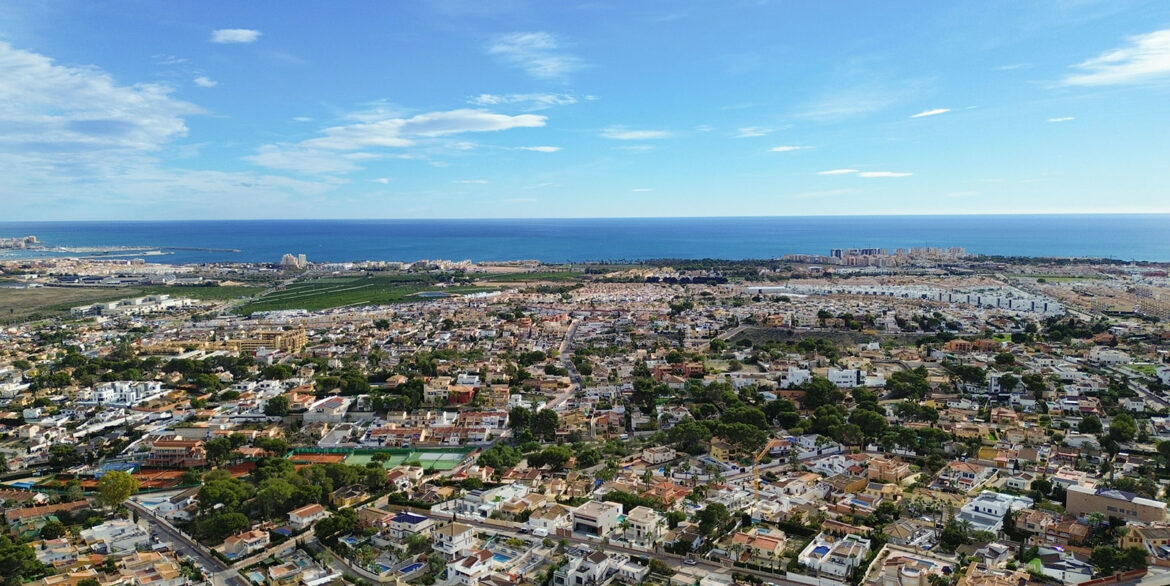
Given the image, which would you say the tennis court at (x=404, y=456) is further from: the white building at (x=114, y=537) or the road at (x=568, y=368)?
the white building at (x=114, y=537)

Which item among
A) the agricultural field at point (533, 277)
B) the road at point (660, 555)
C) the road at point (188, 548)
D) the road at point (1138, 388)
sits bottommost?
the road at point (188, 548)

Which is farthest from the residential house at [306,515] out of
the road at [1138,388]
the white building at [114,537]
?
the road at [1138,388]

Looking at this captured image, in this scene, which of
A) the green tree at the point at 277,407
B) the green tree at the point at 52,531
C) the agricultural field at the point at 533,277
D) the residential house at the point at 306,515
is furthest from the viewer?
the agricultural field at the point at 533,277

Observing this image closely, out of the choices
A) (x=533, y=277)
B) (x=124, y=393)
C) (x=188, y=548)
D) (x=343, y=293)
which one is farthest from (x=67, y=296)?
(x=188, y=548)

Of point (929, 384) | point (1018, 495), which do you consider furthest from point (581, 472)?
point (929, 384)

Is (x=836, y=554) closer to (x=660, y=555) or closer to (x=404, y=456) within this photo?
(x=660, y=555)

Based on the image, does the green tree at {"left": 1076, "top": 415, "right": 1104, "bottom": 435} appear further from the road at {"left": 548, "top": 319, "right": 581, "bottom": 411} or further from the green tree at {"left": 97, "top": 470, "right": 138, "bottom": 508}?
the green tree at {"left": 97, "top": 470, "right": 138, "bottom": 508}
